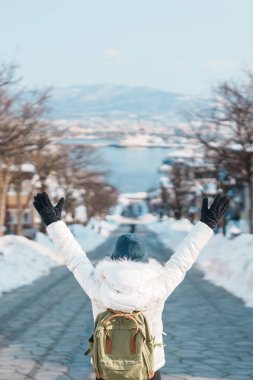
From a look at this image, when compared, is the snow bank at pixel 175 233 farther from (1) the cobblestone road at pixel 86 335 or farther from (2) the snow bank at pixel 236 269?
(1) the cobblestone road at pixel 86 335

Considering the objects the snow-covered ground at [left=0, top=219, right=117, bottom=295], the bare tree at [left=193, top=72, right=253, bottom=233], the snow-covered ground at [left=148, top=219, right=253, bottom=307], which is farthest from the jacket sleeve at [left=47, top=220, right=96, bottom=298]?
the bare tree at [left=193, top=72, right=253, bottom=233]

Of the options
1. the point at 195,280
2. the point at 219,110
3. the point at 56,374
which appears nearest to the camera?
the point at 56,374

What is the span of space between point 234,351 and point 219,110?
24.0 metres

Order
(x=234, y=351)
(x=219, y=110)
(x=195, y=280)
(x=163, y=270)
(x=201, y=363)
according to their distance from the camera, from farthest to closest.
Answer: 1. (x=219, y=110)
2. (x=195, y=280)
3. (x=234, y=351)
4. (x=201, y=363)
5. (x=163, y=270)

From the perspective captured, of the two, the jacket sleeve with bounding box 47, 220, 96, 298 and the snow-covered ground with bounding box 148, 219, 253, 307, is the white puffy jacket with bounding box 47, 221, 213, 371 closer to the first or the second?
the jacket sleeve with bounding box 47, 220, 96, 298

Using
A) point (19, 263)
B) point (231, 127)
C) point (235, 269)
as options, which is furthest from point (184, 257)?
point (231, 127)

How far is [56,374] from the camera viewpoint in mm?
7461

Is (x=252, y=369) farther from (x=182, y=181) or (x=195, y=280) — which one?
(x=182, y=181)

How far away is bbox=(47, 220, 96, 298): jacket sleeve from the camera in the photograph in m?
3.92

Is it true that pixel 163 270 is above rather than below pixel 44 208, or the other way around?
below

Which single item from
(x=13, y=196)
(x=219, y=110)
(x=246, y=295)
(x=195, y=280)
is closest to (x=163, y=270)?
(x=246, y=295)

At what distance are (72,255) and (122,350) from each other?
0.63 m

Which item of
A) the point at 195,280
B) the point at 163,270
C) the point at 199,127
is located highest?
the point at 199,127

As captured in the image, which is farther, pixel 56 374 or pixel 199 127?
pixel 199 127
